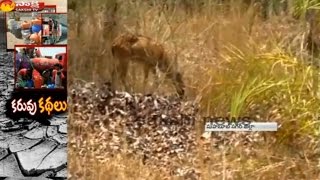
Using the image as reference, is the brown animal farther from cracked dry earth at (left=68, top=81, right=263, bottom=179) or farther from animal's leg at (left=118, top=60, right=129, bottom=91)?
cracked dry earth at (left=68, top=81, right=263, bottom=179)

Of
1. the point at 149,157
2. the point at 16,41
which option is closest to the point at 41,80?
the point at 16,41

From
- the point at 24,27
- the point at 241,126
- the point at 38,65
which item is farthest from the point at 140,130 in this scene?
the point at 24,27

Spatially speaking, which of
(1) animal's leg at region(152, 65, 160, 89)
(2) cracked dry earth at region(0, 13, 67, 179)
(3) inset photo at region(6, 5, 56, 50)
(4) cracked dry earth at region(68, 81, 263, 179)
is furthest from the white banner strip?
(3) inset photo at region(6, 5, 56, 50)

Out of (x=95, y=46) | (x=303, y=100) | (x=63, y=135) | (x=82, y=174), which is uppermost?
(x=95, y=46)

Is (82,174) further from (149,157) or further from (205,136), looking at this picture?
(205,136)

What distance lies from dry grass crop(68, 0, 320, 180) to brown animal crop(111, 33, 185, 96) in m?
0.04

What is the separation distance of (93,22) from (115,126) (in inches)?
23.5

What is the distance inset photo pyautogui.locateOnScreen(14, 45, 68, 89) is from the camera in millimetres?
3531

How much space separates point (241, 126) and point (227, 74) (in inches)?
12.0

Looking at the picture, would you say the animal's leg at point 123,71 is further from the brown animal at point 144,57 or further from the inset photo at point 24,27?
the inset photo at point 24,27

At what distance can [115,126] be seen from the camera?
3.66 m

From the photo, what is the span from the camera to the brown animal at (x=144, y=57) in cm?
362

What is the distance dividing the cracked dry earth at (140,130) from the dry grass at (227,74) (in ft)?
0.10

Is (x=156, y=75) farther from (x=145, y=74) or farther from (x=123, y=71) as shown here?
(x=123, y=71)
